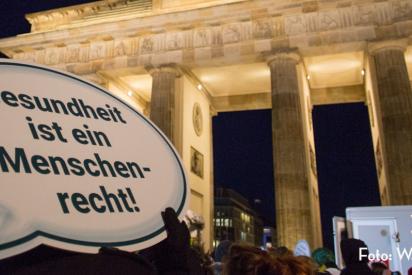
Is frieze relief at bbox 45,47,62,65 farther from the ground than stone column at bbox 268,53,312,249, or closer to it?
farther from the ground

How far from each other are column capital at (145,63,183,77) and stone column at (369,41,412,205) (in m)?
10.6

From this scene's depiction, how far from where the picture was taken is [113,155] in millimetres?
2260

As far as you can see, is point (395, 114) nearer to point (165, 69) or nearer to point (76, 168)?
point (165, 69)

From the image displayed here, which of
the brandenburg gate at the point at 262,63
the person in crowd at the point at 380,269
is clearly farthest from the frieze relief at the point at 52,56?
the person in crowd at the point at 380,269

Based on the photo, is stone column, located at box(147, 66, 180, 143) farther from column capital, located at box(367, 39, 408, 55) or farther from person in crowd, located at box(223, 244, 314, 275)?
person in crowd, located at box(223, 244, 314, 275)

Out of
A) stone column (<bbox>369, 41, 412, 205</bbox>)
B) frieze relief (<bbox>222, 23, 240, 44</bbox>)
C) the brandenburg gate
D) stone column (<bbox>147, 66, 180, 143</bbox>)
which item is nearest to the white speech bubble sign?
the brandenburg gate

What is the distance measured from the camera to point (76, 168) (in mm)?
2041

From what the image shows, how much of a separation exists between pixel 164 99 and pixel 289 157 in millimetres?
7848

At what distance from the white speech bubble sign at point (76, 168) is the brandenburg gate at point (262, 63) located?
18.0 meters

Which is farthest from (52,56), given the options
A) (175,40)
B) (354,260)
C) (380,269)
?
(354,260)

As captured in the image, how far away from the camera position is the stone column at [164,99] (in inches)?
897

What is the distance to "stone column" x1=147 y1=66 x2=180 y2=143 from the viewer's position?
22.8 m

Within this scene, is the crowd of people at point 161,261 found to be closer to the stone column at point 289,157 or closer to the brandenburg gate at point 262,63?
the stone column at point 289,157

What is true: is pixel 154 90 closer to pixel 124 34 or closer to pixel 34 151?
pixel 124 34
